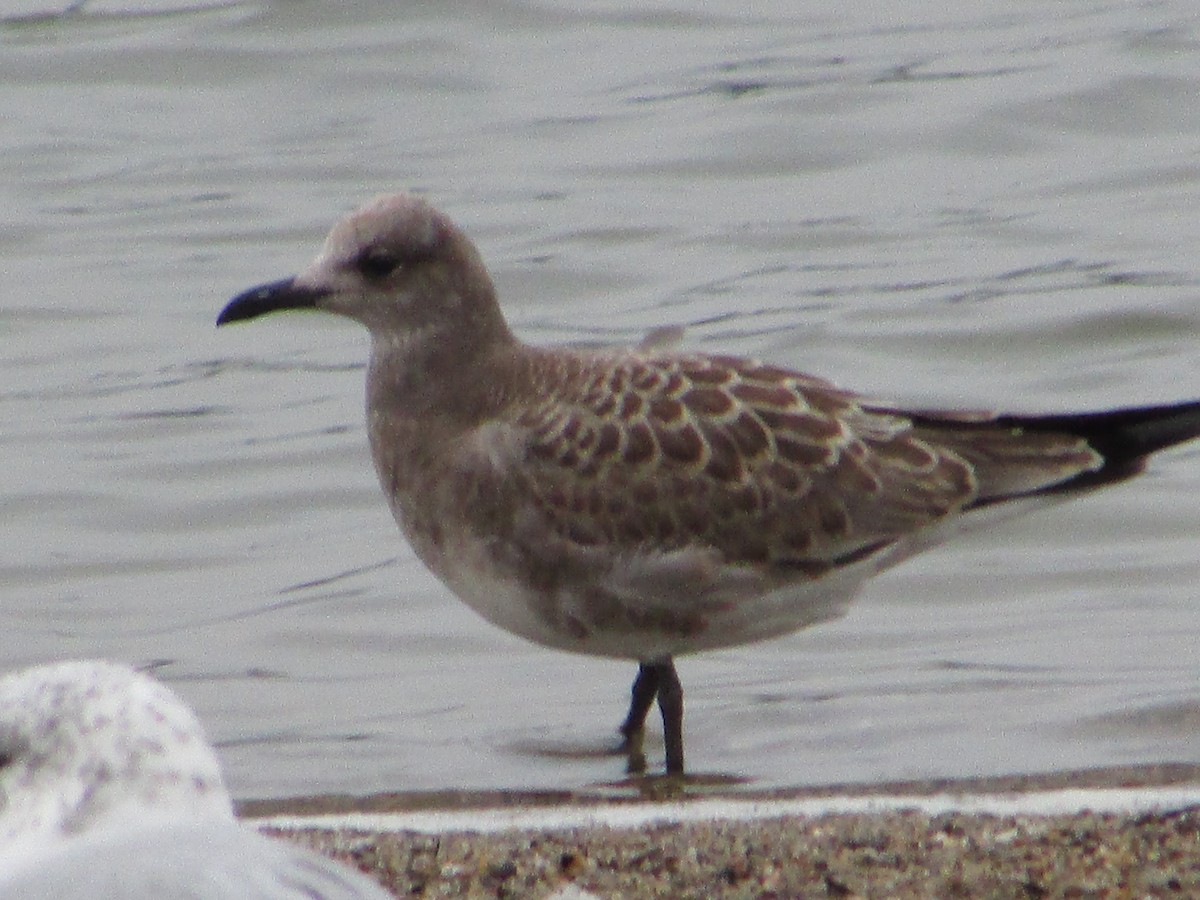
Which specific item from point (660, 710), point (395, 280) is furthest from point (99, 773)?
point (395, 280)

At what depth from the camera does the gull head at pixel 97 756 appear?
11.2 feet

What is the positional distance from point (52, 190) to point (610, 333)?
3.46 meters

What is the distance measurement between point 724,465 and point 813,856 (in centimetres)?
222

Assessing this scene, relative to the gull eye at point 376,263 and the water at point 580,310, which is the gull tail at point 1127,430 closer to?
the water at point 580,310

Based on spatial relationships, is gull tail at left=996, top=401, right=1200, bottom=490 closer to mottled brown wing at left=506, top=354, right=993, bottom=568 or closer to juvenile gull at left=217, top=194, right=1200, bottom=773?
juvenile gull at left=217, top=194, right=1200, bottom=773

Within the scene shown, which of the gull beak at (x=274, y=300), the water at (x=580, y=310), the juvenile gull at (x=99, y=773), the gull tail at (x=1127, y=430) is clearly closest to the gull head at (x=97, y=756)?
the juvenile gull at (x=99, y=773)

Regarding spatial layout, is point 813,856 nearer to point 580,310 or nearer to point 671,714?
point 671,714

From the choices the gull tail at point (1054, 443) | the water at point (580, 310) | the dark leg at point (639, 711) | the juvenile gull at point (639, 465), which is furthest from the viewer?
the water at point (580, 310)

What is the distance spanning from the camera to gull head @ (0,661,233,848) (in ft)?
11.2

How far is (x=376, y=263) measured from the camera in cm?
734

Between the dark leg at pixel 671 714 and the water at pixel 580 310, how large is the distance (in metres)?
0.12

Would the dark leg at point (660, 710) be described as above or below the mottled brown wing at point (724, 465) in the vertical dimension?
below

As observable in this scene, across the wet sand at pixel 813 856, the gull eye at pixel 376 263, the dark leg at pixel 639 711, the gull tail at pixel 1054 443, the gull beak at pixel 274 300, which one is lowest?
the dark leg at pixel 639 711

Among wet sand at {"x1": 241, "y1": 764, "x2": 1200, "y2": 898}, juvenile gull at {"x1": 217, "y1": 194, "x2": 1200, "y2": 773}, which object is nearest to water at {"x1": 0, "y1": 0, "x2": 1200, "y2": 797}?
juvenile gull at {"x1": 217, "y1": 194, "x2": 1200, "y2": 773}
